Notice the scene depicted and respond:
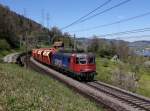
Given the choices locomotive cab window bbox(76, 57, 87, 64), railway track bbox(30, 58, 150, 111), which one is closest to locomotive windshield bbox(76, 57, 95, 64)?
locomotive cab window bbox(76, 57, 87, 64)

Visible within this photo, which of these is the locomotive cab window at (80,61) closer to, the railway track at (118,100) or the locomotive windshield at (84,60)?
the locomotive windshield at (84,60)

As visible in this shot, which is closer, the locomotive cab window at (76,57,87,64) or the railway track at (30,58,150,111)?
the railway track at (30,58,150,111)

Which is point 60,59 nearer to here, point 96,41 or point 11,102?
point 11,102

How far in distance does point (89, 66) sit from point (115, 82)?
356 centimetres

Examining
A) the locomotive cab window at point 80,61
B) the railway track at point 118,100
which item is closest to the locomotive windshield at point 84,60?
the locomotive cab window at point 80,61

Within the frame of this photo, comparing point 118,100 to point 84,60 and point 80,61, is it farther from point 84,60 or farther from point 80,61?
point 84,60

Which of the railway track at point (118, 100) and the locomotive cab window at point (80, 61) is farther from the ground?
the locomotive cab window at point (80, 61)

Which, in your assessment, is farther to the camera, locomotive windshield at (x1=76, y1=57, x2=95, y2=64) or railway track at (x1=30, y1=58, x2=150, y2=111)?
locomotive windshield at (x1=76, y1=57, x2=95, y2=64)

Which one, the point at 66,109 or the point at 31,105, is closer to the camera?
the point at 31,105

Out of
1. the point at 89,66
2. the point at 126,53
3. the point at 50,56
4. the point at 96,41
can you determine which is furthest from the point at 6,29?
the point at 89,66

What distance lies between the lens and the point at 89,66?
3994 centimetres

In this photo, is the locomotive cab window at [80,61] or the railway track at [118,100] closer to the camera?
the railway track at [118,100]

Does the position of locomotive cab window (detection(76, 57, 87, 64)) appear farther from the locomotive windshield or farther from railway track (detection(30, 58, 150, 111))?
railway track (detection(30, 58, 150, 111))

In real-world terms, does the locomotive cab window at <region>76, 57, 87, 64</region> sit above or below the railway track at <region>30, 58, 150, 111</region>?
above
